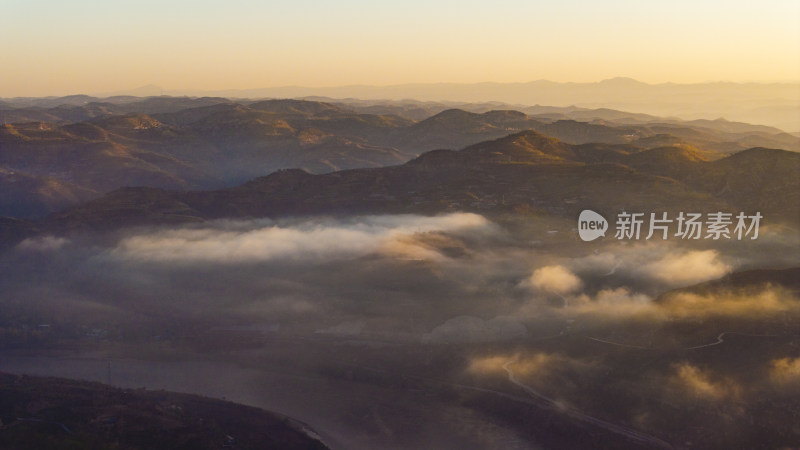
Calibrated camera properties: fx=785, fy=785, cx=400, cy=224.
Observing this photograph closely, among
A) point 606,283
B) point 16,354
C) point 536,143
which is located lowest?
point 16,354

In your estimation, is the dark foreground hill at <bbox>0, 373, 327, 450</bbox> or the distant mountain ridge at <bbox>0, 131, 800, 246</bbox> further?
the distant mountain ridge at <bbox>0, 131, 800, 246</bbox>

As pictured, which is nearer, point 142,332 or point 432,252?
point 142,332

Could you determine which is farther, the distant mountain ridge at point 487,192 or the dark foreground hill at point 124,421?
the distant mountain ridge at point 487,192

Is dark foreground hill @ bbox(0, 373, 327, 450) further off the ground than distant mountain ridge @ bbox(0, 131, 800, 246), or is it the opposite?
distant mountain ridge @ bbox(0, 131, 800, 246)

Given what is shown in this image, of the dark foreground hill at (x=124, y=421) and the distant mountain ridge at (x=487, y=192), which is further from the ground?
the distant mountain ridge at (x=487, y=192)

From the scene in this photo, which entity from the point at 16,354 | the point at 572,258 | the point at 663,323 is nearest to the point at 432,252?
the point at 572,258

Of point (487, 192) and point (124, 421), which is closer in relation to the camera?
point (124, 421)

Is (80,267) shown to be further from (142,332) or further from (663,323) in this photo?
(663,323)

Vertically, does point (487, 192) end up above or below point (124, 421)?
above
